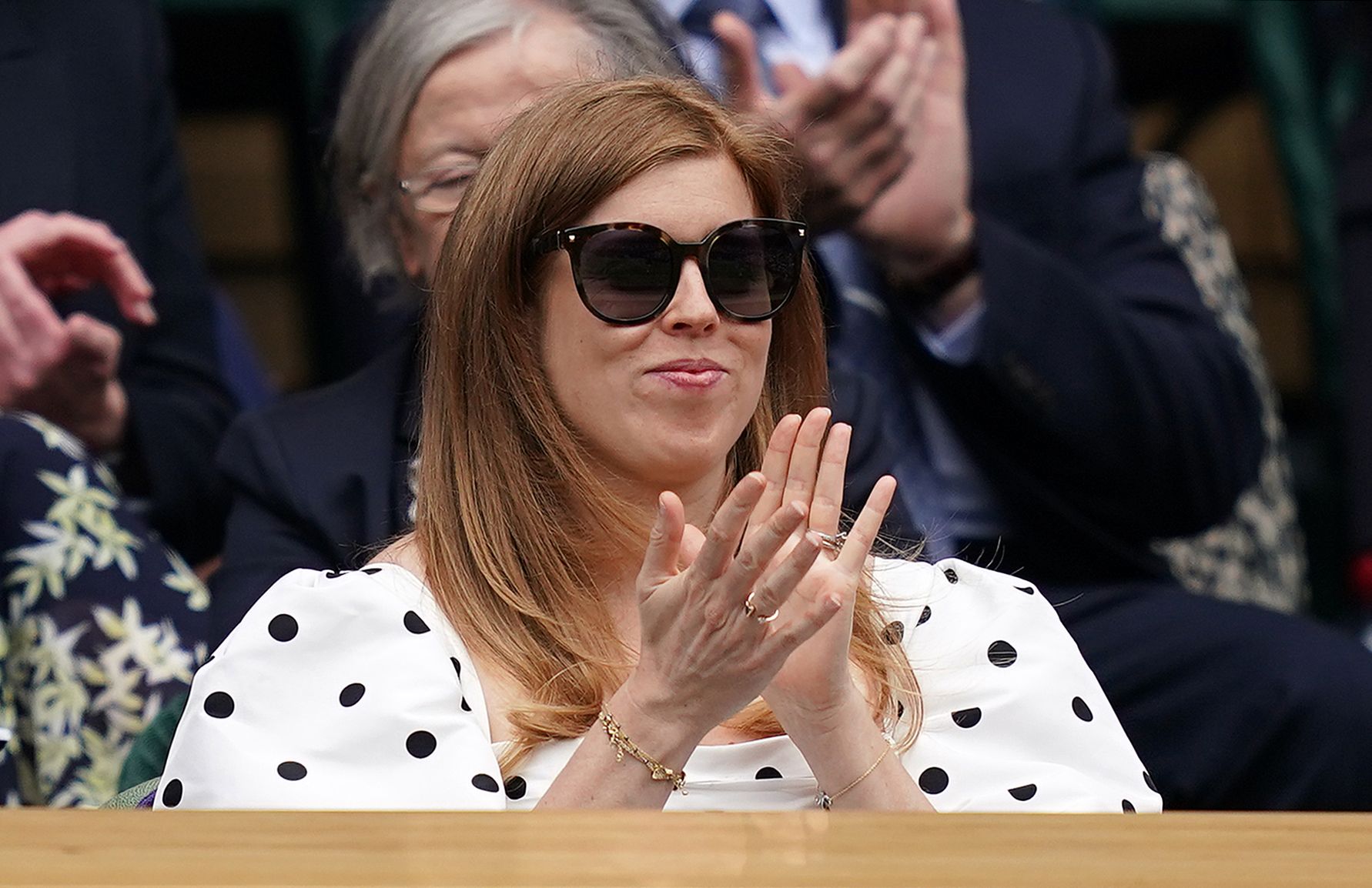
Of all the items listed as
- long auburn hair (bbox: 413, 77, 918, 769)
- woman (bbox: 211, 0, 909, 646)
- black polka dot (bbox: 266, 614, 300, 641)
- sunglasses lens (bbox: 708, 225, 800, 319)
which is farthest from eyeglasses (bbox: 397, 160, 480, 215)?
black polka dot (bbox: 266, 614, 300, 641)

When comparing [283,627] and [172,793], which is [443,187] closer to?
[283,627]

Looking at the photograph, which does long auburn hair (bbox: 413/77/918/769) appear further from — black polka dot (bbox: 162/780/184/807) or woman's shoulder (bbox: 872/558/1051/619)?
black polka dot (bbox: 162/780/184/807)

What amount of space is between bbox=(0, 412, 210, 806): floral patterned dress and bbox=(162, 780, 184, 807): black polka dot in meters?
0.67

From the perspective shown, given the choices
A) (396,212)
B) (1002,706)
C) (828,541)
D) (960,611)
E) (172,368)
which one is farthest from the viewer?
(172,368)

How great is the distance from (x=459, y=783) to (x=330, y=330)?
2602mm

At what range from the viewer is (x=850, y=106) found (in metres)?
2.61

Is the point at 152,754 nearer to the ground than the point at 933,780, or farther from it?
nearer to the ground

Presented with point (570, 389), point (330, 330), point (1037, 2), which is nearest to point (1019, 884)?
point (570, 389)

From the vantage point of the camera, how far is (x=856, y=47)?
2.57 metres

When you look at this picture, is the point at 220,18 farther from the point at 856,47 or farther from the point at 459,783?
the point at 459,783

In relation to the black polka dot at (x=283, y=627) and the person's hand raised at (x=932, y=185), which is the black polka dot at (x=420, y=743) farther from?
the person's hand raised at (x=932, y=185)

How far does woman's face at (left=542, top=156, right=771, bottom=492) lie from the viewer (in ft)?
5.82

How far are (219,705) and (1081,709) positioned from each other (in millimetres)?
816

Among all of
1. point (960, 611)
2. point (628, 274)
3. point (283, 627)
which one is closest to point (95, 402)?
point (283, 627)
